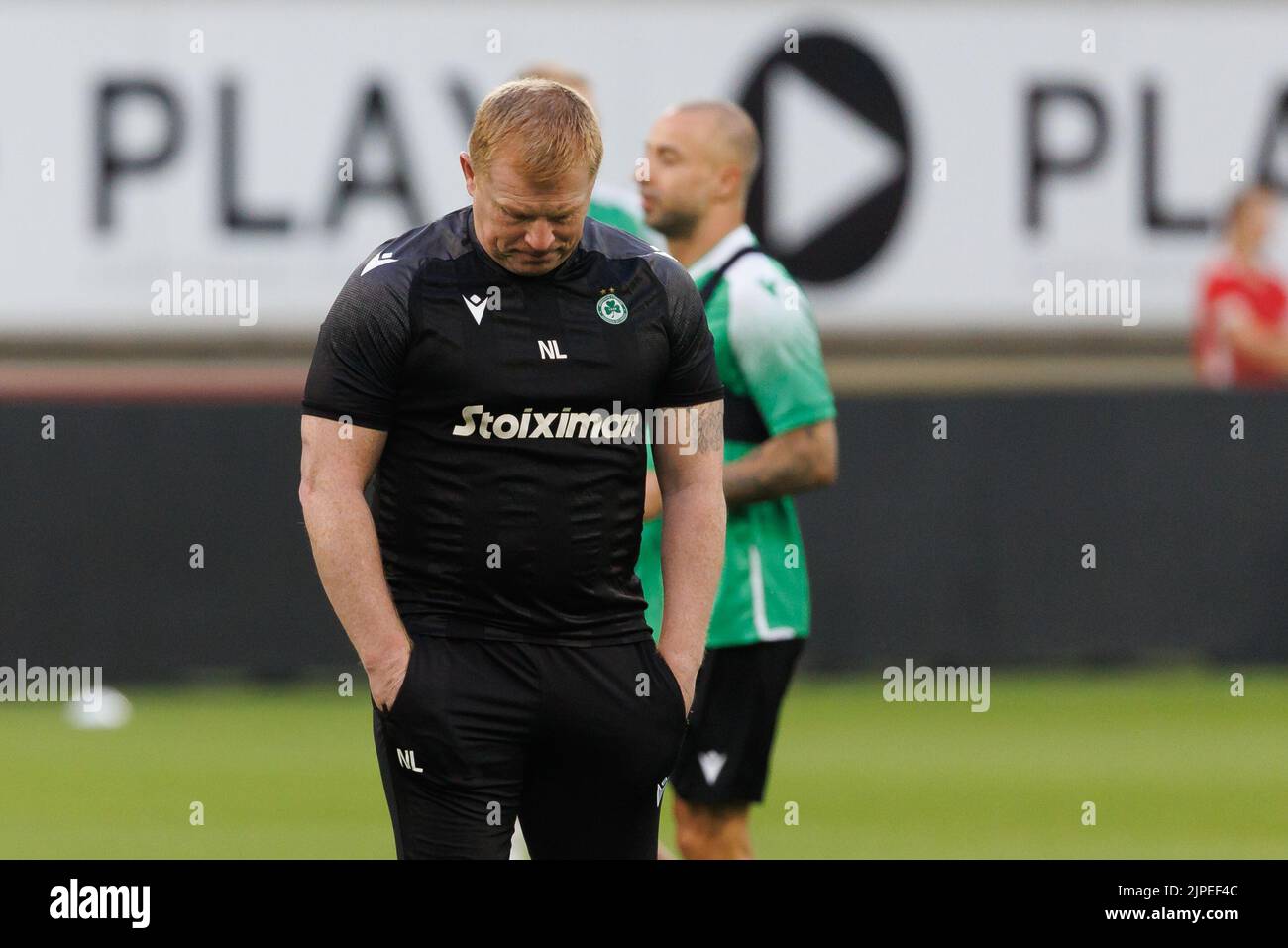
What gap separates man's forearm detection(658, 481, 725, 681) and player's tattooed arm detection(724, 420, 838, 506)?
1.63 meters

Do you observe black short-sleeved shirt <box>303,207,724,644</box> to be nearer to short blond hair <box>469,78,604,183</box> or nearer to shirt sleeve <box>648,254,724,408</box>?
shirt sleeve <box>648,254,724,408</box>

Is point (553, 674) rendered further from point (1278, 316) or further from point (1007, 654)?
point (1278, 316)

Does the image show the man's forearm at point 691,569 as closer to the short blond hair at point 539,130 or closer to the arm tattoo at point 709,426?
the arm tattoo at point 709,426

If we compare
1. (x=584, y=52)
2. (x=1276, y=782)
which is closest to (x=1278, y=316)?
(x=1276, y=782)

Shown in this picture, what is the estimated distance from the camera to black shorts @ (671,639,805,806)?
23.2 feet

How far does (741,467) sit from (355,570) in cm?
223

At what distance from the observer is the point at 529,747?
16.7ft

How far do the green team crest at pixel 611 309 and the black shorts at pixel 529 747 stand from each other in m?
0.72

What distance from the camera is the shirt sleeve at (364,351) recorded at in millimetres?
4926

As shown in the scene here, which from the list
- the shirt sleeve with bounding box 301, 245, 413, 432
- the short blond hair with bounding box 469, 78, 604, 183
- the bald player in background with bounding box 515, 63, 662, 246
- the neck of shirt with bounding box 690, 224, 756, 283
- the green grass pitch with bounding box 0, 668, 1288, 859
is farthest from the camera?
the green grass pitch with bounding box 0, 668, 1288, 859

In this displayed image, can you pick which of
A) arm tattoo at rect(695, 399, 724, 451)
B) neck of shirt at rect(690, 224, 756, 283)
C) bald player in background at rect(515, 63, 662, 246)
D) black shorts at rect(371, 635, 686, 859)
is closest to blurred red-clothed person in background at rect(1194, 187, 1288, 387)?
bald player in background at rect(515, 63, 662, 246)

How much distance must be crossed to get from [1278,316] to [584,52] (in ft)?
21.0

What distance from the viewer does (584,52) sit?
62.6 feet

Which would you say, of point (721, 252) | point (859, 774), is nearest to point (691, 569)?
point (721, 252)
